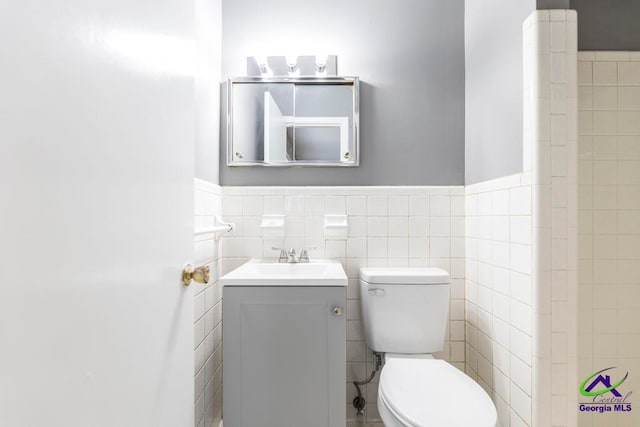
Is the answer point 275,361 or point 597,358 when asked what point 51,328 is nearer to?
point 275,361

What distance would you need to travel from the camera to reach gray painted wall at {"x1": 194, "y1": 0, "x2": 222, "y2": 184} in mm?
1558

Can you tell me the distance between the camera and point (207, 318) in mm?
1636

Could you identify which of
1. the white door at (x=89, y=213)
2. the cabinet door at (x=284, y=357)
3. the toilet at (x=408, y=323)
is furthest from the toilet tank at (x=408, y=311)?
the white door at (x=89, y=213)

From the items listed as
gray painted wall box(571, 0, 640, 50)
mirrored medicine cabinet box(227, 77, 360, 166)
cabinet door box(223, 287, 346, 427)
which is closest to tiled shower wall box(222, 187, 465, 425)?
mirrored medicine cabinet box(227, 77, 360, 166)

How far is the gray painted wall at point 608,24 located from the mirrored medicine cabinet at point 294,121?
Answer: 3.49ft

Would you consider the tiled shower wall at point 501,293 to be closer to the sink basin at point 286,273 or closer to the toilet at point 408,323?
the toilet at point 408,323

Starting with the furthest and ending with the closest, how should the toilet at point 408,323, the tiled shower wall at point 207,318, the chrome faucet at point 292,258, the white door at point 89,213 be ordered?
the chrome faucet at point 292,258 < the tiled shower wall at point 207,318 < the toilet at point 408,323 < the white door at point 89,213

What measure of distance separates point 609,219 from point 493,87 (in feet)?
2.60

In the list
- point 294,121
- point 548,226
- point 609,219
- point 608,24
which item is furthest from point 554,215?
point 294,121

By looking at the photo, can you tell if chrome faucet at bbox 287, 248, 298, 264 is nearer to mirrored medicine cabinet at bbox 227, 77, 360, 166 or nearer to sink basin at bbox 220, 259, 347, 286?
sink basin at bbox 220, 259, 347, 286

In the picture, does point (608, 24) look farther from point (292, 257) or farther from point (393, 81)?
point (292, 257)

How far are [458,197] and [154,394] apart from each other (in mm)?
1701

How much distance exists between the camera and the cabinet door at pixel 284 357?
1401 mm

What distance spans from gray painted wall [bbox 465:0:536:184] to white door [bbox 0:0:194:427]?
1.28 m
